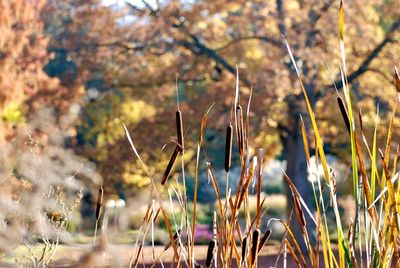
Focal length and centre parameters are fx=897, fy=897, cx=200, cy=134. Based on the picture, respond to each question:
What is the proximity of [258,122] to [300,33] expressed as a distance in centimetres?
172

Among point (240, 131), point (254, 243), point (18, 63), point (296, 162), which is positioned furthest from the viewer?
point (296, 162)

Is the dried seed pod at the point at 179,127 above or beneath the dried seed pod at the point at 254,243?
above

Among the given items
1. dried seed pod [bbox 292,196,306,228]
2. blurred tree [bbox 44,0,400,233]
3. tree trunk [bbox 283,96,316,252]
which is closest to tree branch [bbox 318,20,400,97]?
blurred tree [bbox 44,0,400,233]

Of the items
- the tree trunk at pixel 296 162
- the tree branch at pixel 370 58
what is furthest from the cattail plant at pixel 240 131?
the tree branch at pixel 370 58

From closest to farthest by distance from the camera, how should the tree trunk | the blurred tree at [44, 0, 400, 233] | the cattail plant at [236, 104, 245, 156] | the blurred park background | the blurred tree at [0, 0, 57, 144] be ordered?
the cattail plant at [236, 104, 245, 156]
the blurred tree at [0, 0, 57, 144]
the blurred park background
the blurred tree at [44, 0, 400, 233]
the tree trunk

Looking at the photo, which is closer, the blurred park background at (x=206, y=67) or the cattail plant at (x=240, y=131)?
the cattail plant at (x=240, y=131)

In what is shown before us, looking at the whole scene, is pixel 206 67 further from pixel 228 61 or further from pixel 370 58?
pixel 370 58

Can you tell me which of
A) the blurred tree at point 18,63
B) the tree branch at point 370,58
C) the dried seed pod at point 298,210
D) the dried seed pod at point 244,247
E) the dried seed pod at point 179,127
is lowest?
the dried seed pod at point 244,247

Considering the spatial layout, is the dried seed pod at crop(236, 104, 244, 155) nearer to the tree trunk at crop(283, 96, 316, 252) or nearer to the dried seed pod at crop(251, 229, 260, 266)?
the dried seed pod at crop(251, 229, 260, 266)

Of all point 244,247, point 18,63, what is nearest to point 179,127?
point 244,247

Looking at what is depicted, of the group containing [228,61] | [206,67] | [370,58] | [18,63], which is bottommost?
[18,63]

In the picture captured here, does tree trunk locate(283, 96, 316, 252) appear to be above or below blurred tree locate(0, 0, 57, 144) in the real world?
below

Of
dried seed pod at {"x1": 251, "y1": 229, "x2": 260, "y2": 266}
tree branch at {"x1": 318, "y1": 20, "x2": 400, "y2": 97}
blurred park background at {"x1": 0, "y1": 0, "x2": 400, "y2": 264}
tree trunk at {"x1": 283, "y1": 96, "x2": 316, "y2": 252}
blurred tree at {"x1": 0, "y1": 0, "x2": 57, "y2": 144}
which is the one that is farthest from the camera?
tree trunk at {"x1": 283, "y1": 96, "x2": 316, "y2": 252}

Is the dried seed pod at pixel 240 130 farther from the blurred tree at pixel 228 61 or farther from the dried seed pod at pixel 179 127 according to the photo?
the blurred tree at pixel 228 61
